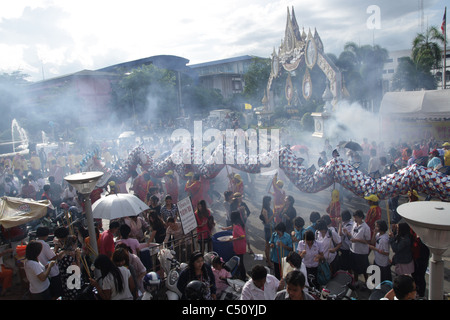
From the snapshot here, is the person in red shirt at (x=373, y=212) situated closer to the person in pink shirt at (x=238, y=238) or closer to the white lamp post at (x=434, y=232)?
the person in pink shirt at (x=238, y=238)

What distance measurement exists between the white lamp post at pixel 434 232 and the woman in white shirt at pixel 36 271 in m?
4.59

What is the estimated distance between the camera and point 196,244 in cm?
635

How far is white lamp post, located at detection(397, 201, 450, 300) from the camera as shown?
108 inches

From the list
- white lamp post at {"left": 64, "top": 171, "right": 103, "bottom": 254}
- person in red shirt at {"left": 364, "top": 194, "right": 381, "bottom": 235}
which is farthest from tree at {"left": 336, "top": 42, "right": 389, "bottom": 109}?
white lamp post at {"left": 64, "top": 171, "right": 103, "bottom": 254}

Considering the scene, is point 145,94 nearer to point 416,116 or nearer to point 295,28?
point 295,28

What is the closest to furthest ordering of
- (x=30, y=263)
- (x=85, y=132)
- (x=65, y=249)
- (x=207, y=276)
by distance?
(x=207, y=276)
(x=30, y=263)
(x=65, y=249)
(x=85, y=132)

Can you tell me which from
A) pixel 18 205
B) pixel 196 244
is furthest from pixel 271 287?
pixel 18 205

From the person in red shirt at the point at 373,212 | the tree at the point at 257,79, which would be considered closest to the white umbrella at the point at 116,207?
the person in red shirt at the point at 373,212

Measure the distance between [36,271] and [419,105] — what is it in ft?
57.4

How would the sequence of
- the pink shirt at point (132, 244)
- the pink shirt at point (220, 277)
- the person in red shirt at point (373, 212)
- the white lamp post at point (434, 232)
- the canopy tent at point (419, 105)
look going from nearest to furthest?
the white lamp post at point (434, 232)
the pink shirt at point (220, 277)
the pink shirt at point (132, 244)
the person in red shirt at point (373, 212)
the canopy tent at point (419, 105)

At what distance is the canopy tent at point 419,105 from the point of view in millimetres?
15719

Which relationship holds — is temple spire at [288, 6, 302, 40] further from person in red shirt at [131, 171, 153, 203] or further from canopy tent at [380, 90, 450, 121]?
person in red shirt at [131, 171, 153, 203]
